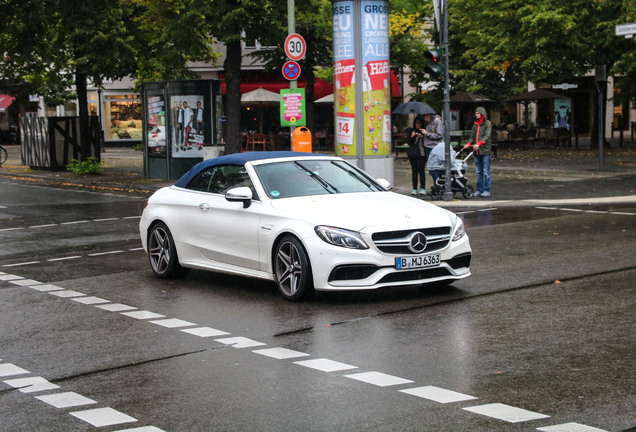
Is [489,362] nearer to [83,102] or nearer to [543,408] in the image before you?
[543,408]

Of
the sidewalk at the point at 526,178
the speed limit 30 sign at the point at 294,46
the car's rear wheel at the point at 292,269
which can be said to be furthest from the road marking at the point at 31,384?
the speed limit 30 sign at the point at 294,46

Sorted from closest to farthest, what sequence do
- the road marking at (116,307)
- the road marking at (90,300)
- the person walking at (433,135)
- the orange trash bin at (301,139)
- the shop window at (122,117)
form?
1. the road marking at (116,307)
2. the road marking at (90,300)
3. the person walking at (433,135)
4. the orange trash bin at (301,139)
5. the shop window at (122,117)

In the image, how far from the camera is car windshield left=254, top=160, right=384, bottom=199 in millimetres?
10445

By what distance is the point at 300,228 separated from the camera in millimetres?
9508

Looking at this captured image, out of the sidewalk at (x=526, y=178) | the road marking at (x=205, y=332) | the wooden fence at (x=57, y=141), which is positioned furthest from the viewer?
the wooden fence at (x=57, y=141)

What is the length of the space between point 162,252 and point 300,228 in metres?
2.71

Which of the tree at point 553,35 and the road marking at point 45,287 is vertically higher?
the tree at point 553,35

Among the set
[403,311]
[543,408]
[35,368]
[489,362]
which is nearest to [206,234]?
[403,311]

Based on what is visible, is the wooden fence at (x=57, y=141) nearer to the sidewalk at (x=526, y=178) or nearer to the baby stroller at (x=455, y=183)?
the sidewalk at (x=526, y=178)

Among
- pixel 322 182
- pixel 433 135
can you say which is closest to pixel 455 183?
pixel 433 135

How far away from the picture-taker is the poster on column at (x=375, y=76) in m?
22.9

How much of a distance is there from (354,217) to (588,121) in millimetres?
59904

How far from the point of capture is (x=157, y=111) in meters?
29.2

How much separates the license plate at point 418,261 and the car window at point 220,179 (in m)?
1.96
